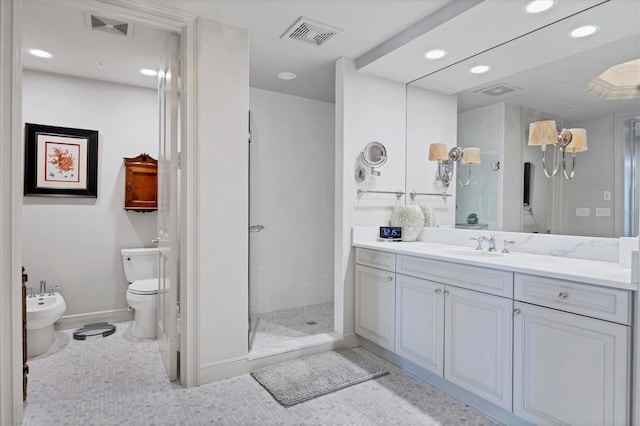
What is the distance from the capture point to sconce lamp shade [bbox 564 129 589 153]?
208cm

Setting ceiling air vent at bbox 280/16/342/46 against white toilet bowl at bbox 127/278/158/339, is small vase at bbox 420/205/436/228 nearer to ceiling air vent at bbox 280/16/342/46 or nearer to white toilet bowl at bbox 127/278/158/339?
ceiling air vent at bbox 280/16/342/46

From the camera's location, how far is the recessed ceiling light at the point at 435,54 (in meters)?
2.56

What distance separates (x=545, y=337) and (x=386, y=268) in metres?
1.12

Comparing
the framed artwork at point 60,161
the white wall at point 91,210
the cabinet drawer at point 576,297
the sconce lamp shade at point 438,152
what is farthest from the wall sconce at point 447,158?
the framed artwork at point 60,161

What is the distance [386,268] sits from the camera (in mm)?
2607

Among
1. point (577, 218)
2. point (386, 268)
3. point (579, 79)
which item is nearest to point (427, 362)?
point (386, 268)

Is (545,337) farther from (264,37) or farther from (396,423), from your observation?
(264,37)

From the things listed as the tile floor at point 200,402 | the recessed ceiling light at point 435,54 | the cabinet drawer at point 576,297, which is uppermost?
the recessed ceiling light at point 435,54

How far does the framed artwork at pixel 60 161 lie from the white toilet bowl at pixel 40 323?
3.30ft

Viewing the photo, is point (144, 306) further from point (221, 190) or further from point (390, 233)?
point (390, 233)

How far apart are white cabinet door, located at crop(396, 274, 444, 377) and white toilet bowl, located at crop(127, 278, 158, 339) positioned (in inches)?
80.0

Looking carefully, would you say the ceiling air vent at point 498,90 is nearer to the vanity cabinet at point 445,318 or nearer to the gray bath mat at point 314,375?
the vanity cabinet at point 445,318

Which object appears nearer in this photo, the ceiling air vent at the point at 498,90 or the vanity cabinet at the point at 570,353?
the vanity cabinet at the point at 570,353

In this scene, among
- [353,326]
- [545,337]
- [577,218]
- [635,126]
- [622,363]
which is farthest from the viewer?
[353,326]
